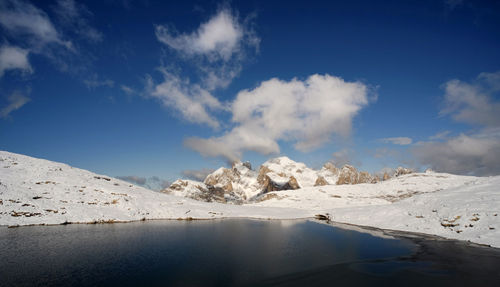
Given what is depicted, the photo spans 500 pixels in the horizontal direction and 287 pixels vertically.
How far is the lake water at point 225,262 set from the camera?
1902 cm

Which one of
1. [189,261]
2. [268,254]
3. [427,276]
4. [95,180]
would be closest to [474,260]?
[427,276]

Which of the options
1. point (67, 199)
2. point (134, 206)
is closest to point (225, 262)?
point (134, 206)

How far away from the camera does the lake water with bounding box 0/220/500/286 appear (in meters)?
19.0

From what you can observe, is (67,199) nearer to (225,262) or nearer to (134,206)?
(134,206)

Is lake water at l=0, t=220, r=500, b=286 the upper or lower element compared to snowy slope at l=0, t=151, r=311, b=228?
lower

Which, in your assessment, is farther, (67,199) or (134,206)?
(134,206)

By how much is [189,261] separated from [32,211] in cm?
3860

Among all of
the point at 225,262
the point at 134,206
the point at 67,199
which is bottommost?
the point at 225,262

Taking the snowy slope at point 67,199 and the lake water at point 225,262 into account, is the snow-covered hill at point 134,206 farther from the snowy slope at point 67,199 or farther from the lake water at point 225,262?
the lake water at point 225,262

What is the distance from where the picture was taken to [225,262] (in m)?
24.0

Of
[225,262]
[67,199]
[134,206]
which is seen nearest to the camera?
[225,262]

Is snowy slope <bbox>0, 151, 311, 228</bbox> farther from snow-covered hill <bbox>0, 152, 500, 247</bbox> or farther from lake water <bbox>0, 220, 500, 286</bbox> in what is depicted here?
lake water <bbox>0, 220, 500, 286</bbox>

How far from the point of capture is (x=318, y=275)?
67.9 ft

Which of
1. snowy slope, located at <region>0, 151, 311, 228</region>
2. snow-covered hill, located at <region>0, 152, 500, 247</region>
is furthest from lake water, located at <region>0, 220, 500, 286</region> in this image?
snowy slope, located at <region>0, 151, 311, 228</region>
